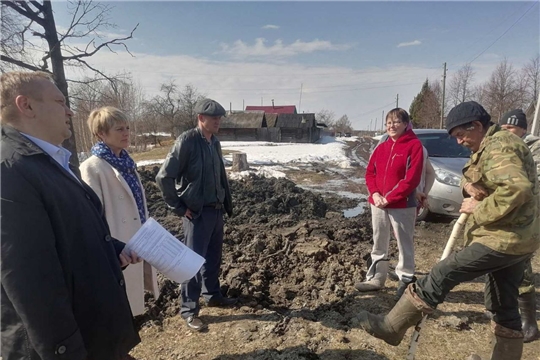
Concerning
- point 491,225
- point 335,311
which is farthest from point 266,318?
point 491,225

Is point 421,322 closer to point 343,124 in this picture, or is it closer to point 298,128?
point 298,128

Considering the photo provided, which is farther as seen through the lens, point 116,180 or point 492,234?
point 116,180

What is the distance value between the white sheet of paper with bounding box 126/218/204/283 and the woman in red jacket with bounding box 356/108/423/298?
7.50ft

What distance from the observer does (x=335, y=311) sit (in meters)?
3.35

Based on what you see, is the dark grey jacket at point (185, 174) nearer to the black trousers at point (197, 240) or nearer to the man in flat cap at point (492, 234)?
the black trousers at point (197, 240)

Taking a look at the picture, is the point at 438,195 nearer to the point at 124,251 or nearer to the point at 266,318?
the point at 266,318

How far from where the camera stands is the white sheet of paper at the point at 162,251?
185 centimetres

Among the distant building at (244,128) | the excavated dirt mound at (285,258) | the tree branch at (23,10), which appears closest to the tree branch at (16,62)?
the tree branch at (23,10)

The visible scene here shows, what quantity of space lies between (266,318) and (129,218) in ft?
5.22

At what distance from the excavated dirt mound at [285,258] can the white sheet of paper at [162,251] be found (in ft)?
5.73

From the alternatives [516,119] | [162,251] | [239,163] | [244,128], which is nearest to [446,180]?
[516,119]

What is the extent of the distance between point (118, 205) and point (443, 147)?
6.53 m

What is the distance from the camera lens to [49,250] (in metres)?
1.31

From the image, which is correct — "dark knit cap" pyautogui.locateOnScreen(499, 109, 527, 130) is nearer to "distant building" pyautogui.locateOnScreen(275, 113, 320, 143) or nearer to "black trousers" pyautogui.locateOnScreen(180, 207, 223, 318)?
"black trousers" pyautogui.locateOnScreen(180, 207, 223, 318)
